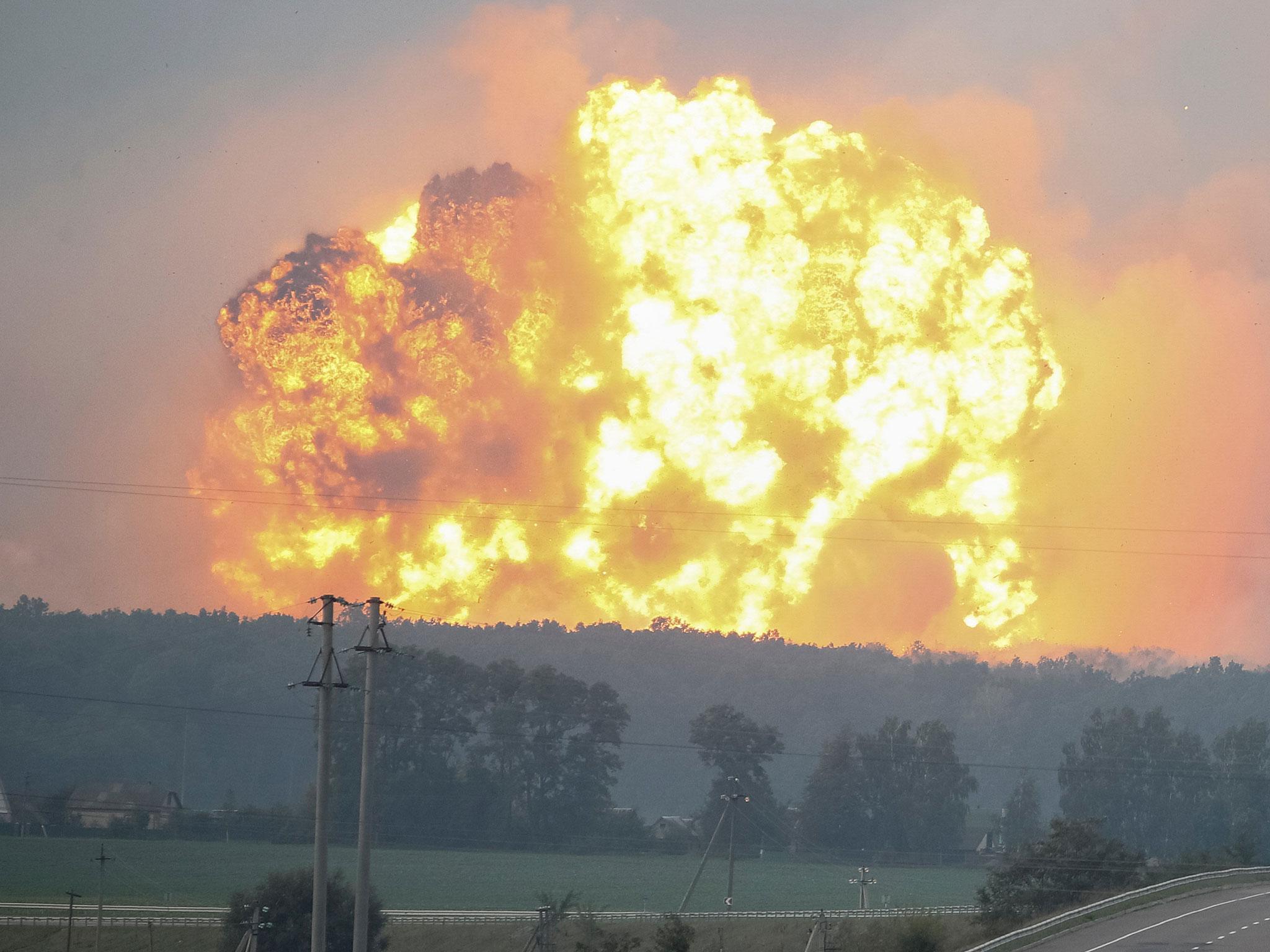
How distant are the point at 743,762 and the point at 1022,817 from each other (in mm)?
32337

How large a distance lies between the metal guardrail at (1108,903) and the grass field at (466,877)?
2475 centimetres

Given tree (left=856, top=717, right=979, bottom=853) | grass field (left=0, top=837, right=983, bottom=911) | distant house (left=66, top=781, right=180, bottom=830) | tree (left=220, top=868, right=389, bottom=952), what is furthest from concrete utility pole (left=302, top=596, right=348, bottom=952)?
tree (left=856, top=717, right=979, bottom=853)

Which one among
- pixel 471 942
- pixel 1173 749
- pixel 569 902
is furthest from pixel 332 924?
pixel 1173 749

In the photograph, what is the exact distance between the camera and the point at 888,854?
161 m

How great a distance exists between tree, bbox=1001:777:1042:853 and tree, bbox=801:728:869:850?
55.6ft

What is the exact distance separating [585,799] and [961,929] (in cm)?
7131

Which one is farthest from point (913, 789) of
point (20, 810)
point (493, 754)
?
point (20, 810)

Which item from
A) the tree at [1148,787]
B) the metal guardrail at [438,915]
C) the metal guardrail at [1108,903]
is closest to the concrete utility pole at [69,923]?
the metal guardrail at [438,915]

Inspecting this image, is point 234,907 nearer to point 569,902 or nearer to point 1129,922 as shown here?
point 569,902

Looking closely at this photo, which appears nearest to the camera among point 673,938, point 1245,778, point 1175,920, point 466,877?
point 673,938

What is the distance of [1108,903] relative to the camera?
85.2 m

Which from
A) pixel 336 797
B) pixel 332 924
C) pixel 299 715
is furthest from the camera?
pixel 299 715

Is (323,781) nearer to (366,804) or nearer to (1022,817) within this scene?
(366,804)

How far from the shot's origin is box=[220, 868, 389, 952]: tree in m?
86.8
